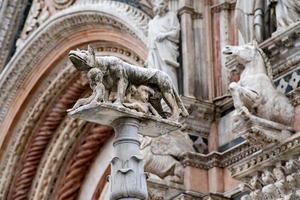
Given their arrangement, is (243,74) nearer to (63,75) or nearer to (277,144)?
(277,144)

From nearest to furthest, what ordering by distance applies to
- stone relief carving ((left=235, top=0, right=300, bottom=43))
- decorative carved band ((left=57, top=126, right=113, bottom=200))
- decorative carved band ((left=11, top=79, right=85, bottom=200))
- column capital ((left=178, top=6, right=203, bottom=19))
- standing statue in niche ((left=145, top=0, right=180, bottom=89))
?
stone relief carving ((left=235, top=0, right=300, bottom=43))
standing statue in niche ((left=145, top=0, right=180, bottom=89))
column capital ((left=178, top=6, right=203, bottom=19))
decorative carved band ((left=57, top=126, right=113, bottom=200))
decorative carved band ((left=11, top=79, right=85, bottom=200))

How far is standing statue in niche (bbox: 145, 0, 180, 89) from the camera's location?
412 inches

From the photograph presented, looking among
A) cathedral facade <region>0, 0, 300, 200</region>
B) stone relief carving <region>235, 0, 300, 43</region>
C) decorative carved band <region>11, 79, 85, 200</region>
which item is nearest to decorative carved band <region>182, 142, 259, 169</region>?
cathedral facade <region>0, 0, 300, 200</region>

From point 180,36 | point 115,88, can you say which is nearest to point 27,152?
point 180,36

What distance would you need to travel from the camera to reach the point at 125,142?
6.58 metres

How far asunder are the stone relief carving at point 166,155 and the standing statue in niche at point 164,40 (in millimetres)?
608

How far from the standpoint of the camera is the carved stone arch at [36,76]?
42.3 feet

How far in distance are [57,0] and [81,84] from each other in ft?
3.58

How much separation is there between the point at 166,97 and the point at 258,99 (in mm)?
2189

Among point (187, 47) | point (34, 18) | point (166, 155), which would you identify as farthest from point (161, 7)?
point (34, 18)

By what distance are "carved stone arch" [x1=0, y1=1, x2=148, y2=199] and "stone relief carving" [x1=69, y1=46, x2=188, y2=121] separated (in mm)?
5639

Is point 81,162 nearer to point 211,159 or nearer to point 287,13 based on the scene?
point 211,159

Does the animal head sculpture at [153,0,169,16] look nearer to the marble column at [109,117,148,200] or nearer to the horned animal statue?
the horned animal statue

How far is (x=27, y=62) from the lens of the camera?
538 inches
